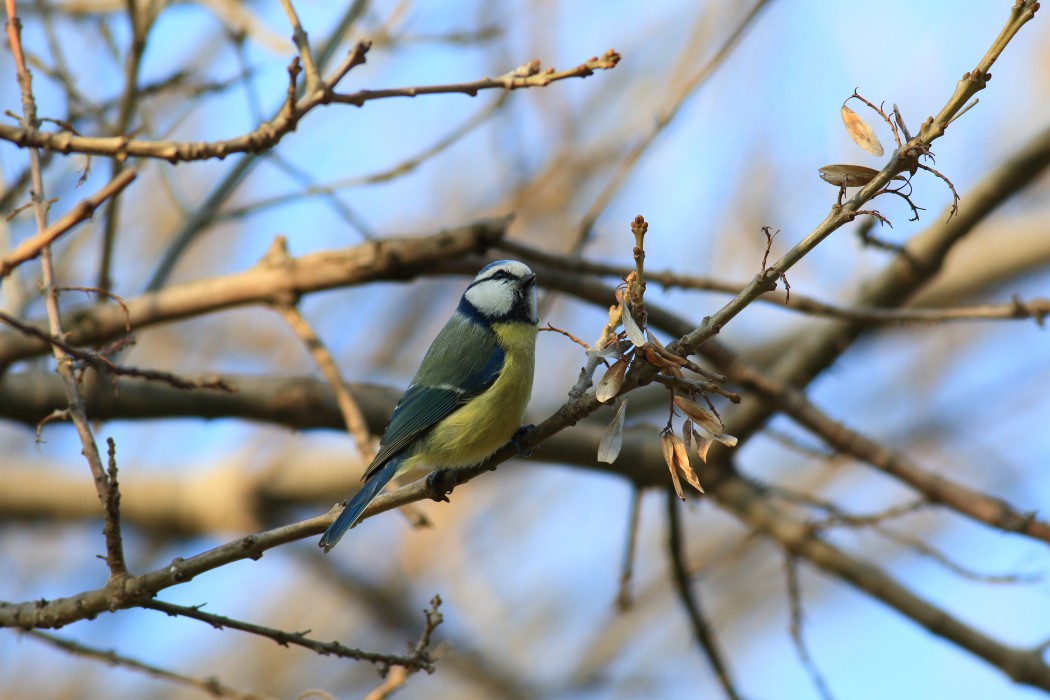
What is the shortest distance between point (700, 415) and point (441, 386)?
64.6 inches

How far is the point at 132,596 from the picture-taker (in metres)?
2.11

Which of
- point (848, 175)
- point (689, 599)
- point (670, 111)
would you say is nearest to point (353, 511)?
point (848, 175)

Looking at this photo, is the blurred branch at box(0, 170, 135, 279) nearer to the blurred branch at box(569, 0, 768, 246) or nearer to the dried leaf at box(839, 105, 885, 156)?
the dried leaf at box(839, 105, 885, 156)

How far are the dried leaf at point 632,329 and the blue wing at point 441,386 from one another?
4.52 feet

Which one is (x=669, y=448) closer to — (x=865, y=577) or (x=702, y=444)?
(x=702, y=444)

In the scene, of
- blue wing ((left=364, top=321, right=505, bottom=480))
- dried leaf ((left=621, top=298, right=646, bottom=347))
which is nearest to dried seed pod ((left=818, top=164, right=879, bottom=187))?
dried leaf ((left=621, top=298, right=646, bottom=347))

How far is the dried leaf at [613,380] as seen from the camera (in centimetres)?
196

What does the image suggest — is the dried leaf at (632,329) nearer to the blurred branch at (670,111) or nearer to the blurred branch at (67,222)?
the blurred branch at (67,222)

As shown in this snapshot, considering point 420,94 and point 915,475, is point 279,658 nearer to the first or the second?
point 915,475

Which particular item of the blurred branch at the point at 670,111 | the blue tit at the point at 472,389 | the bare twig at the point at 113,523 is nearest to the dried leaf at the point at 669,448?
the blue tit at the point at 472,389

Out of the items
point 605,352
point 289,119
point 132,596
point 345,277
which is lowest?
point 132,596

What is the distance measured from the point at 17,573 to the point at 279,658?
2110 millimetres

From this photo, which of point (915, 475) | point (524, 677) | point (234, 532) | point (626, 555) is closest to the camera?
point (915, 475)

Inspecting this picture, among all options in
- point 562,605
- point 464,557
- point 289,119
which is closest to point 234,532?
point 464,557
